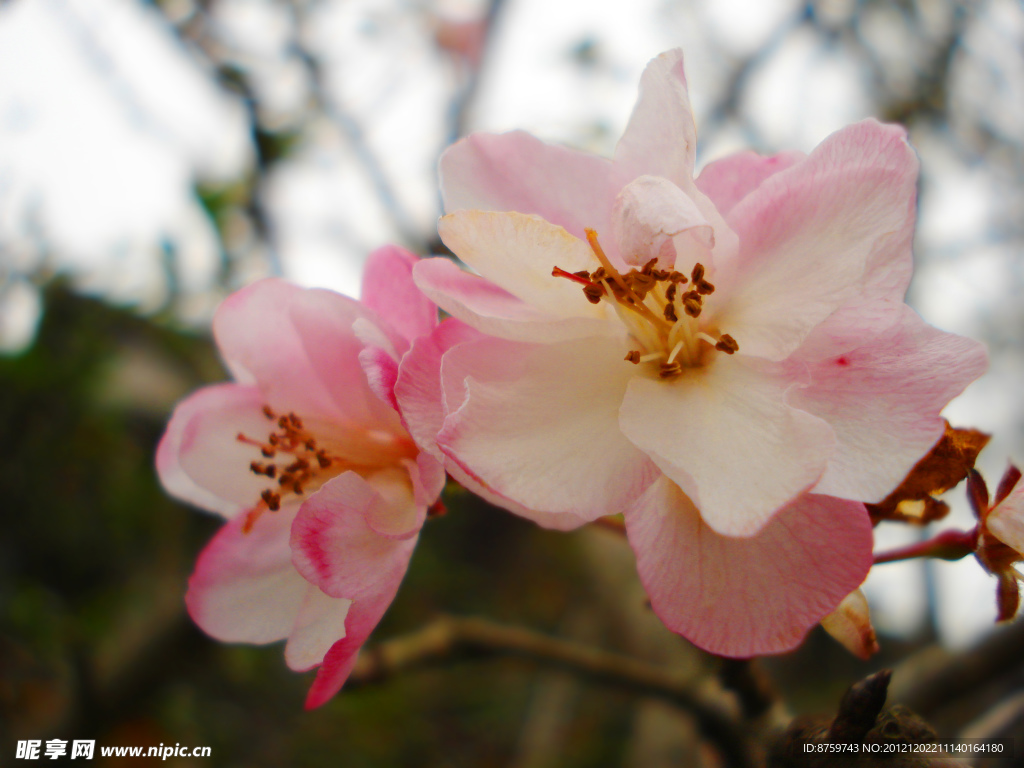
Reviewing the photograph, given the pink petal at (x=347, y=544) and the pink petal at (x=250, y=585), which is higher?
the pink petal at (x=347, y=544)

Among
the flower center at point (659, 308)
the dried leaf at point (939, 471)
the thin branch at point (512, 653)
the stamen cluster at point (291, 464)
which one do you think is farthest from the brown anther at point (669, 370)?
the thin branch at point (512, 653)

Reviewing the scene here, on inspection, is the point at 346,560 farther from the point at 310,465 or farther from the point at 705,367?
the point at 705,367

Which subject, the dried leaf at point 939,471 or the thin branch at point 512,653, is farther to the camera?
the thin branch at point 512,653

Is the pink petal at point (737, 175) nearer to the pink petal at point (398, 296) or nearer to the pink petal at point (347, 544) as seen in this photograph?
the pink petal at point (398, 296)

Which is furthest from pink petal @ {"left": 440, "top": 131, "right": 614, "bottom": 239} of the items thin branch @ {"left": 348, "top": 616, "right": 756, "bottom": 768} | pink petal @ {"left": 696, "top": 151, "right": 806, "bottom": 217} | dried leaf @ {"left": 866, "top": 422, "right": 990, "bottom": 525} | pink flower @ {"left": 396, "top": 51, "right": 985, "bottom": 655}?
thin branch @ {"left": 348, "top": 616, "right": 756, "bottom": 768}

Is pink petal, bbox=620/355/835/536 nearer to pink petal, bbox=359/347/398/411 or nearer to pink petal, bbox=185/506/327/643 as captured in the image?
pink petal, bbox=359/347/398/411

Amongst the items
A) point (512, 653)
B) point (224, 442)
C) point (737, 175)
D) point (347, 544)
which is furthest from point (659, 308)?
point (512, 653)
